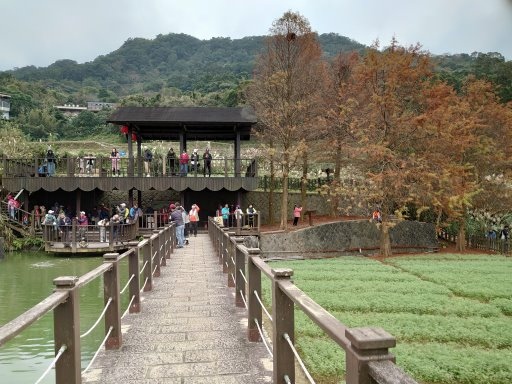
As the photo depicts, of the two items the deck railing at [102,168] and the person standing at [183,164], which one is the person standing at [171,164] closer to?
the deck railing at [102,168]

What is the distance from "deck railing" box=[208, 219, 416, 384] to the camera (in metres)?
2.02

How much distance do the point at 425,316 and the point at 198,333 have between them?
4974 mm

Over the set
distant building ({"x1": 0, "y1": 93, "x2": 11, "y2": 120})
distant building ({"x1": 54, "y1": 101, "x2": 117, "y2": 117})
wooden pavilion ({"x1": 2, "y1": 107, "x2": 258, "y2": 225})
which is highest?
distant building ({"x1": 54, "y1": 101, "x2": 117, "y2": 117})

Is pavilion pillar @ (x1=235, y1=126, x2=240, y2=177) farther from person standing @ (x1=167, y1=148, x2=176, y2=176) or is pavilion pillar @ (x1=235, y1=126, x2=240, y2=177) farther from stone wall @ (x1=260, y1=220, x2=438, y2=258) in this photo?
stone wall @ (x1=260, y1=220, x2=438, y2=258)

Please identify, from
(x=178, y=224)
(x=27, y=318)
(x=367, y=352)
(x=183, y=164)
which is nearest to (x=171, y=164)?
(x=183, y=164)

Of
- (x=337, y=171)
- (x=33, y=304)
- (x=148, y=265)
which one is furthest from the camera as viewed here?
(x=337, y=171)

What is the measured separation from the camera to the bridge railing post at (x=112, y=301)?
5.77 metres

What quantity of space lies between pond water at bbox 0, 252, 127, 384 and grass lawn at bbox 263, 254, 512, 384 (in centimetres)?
392

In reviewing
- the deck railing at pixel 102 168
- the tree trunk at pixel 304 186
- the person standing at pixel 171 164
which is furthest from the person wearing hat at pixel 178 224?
the tree trunk at pixel 304 186

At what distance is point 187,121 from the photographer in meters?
26.7

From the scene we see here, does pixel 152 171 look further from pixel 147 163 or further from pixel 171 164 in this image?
pixel 171 164

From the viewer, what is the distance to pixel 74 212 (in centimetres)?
3002

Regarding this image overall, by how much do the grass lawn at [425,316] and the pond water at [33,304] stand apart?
392 cm

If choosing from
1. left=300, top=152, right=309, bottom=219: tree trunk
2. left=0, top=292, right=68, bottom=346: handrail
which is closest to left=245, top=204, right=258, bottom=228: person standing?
left=300, top=152, right=309, bottom=219: tree trunk
